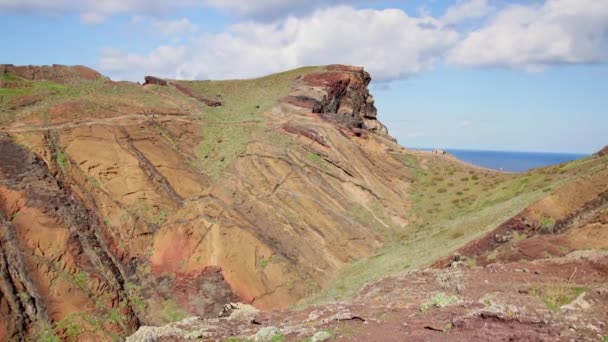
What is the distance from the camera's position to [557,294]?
12.1m

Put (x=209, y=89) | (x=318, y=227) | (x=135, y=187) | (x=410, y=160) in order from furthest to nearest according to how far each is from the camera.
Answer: (x=209, y=89)
(x=410, y=160)
(x=318, y=227)
(x=135, y=187)

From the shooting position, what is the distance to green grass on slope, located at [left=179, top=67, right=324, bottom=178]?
31.0 m

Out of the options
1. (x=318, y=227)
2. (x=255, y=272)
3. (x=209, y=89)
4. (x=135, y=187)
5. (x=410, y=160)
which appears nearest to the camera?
(x=255, y=272)

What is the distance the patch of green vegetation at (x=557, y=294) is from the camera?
11.7 meters

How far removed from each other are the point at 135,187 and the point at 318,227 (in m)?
10.0

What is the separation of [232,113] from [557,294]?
2820 centimetres

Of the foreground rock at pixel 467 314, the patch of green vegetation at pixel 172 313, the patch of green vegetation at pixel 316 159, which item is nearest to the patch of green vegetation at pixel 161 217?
the patch of green vegetation at pixel 172 313

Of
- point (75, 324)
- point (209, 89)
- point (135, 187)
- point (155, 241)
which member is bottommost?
point (75, 324)

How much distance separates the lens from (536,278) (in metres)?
14.5

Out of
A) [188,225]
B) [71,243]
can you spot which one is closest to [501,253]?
[188,225]

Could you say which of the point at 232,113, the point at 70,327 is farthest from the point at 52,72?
the point at 70,327

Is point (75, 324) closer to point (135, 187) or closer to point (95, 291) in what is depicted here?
point (95, 291)

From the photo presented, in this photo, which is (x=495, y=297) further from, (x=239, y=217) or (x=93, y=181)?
(x=93, y=181)

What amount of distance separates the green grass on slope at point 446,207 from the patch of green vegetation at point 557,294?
7.97m
